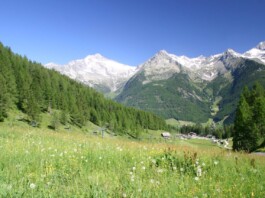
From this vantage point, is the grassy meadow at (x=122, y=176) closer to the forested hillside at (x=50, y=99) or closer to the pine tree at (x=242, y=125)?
the pine tree at (x=242, y=125)

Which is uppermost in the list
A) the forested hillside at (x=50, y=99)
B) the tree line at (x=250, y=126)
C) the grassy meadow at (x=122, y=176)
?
the forested hillside at (x=50, y=99)

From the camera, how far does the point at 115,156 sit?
942 cm

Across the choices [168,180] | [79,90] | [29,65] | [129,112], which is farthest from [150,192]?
[129,112]

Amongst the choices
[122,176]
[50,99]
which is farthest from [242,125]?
[50,99]

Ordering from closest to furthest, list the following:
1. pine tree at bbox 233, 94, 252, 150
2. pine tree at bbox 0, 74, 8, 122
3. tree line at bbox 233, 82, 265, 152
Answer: tree line at bbox 233, 82, 265, 152
pine tree at bbox 233, 94, 252, 150
pine tree at bbox 0, 74, 8, 122

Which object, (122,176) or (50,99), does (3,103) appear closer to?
(50,99)

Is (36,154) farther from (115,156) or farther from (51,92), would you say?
(51,92)

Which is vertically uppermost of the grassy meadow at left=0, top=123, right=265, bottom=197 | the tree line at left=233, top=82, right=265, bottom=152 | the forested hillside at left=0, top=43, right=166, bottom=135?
the forested hillside at left=0, top=43, right=166, bottom=135

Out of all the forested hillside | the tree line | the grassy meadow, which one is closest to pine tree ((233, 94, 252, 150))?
the tree line

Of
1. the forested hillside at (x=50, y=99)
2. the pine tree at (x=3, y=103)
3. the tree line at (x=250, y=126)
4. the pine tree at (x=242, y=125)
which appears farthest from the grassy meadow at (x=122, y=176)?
the pine tree at (x=3, y=103)

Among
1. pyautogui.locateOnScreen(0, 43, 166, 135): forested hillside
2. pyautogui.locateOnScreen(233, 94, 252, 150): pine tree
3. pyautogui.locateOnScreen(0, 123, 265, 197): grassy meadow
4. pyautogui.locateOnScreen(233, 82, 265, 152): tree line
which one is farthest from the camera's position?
pyautogui.locateOnScreen(0, 43, 166, 135): forested hillside

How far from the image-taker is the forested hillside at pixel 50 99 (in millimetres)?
91938

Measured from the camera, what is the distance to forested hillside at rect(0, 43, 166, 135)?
91938 millimetres

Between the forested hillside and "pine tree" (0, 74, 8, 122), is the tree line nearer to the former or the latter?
the forested hillside
